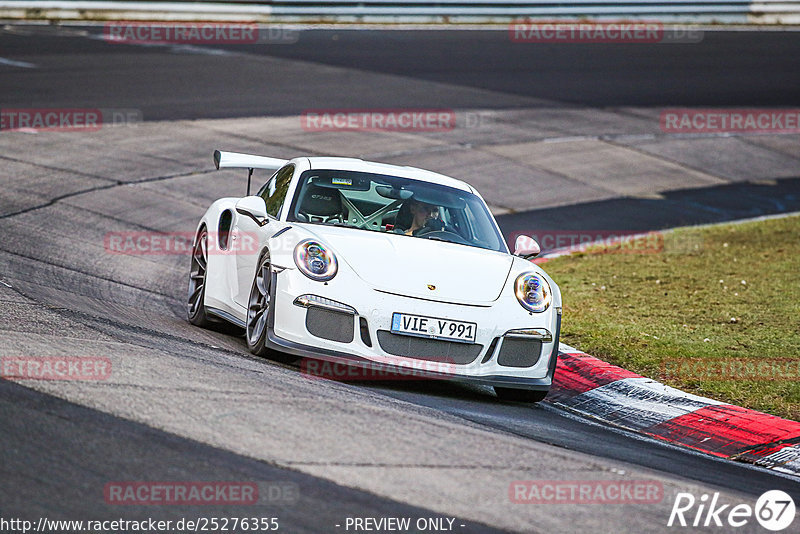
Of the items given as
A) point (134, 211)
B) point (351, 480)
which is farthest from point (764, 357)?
point (134, 211)

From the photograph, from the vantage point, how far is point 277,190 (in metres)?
8.72

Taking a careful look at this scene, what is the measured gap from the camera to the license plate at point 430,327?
701 centimetres

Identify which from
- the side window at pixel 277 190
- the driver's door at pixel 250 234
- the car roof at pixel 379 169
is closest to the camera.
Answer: the driver's door at pixel 250 234

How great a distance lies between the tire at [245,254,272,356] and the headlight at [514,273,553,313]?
1.57 metres

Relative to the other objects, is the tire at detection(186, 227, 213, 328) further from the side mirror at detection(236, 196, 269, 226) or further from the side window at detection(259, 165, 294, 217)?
the side mirror at detection(236, 196, 269, 226)

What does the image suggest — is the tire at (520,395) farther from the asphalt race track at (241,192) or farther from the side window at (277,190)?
the side window at (277,190)

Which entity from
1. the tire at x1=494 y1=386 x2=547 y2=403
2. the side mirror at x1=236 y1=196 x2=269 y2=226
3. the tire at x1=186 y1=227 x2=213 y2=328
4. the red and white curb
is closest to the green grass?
the red and white curb

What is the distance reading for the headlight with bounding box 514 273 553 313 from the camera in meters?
7.43

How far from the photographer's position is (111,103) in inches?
707

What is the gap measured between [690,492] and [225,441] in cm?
206

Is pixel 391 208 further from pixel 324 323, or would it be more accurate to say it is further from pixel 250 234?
pixel 324 323

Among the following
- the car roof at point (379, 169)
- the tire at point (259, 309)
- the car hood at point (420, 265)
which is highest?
the car roof at point (379, 169)

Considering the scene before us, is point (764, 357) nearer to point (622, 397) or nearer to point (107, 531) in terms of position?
point (622, 397)


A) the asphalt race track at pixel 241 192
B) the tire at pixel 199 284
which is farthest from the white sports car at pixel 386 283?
the asphalt race track at pixel 241 192
